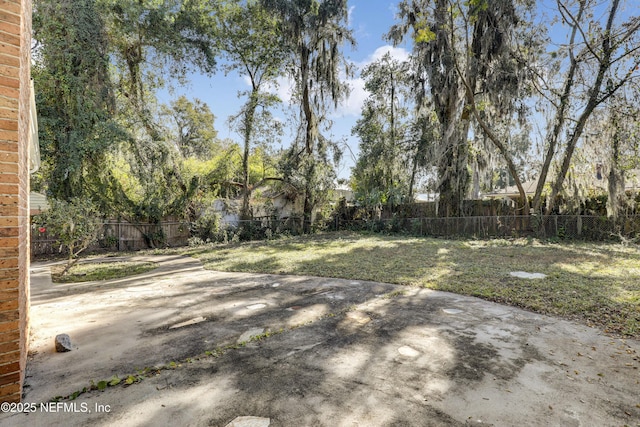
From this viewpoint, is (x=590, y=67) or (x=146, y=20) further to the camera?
(x=146, y=20)

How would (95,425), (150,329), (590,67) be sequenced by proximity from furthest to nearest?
1. (590,67)
2. (150,329)
3. (95,425)

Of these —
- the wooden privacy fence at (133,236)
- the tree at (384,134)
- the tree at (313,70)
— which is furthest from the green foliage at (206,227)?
the tree at (384,134)

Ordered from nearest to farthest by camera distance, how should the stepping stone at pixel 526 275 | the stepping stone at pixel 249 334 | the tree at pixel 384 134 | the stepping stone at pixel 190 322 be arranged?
the stepping stone at pixel 249 334, the stepping stone at pixel 190 322, the stepping stone at pixel 526 275, the tree at pixel 384 134

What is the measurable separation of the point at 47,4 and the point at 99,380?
11671 millimetres

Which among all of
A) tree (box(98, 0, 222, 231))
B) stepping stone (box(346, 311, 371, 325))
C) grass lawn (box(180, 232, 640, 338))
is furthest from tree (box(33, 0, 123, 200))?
stepping stone (box(346, 311, 371, 325))

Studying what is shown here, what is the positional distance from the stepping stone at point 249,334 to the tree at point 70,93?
9.23 meters

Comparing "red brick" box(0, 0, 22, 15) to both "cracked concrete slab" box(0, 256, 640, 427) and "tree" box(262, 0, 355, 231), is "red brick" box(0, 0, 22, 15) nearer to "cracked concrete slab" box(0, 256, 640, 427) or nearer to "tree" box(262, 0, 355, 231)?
"cracked concrete slab" box(0, 256, 640, 427)

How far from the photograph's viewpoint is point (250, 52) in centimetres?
1341

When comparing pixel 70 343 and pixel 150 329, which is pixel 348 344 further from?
pixel 70 343

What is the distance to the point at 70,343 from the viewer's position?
2535mm

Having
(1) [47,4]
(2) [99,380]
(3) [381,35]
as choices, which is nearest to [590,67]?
(3) [381,35]

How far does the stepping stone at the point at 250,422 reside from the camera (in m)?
1.55

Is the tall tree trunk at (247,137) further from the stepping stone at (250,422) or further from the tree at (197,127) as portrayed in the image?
the stepping stone at (250,422)

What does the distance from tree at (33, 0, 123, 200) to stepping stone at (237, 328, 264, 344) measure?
9.23m
